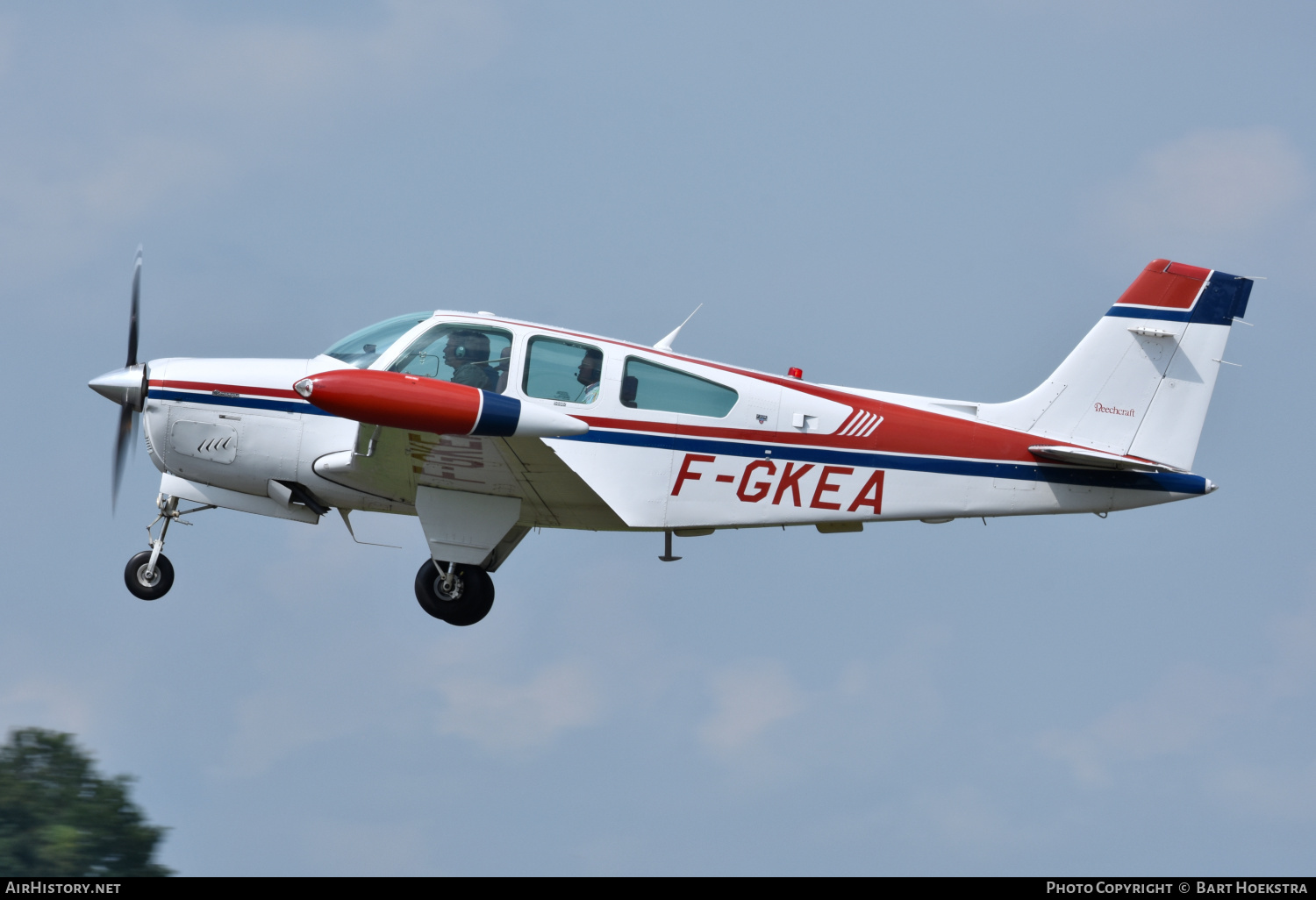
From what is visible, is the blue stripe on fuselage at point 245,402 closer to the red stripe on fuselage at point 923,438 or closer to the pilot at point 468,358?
the pilot at point 468,358

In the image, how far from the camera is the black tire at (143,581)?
12797mm

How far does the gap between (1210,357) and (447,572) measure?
284 inches

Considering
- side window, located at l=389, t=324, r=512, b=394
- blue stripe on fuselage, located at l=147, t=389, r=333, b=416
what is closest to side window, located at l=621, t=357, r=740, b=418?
side window, located at l=389, t=324, r=512, b=394

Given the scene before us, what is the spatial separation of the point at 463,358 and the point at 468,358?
0.14 ft

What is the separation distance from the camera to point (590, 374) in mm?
11867

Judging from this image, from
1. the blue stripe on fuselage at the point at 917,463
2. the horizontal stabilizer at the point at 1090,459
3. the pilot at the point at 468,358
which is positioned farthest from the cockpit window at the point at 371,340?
the horizontal stabilizer at the point at 1090,459

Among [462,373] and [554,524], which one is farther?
[554,524]

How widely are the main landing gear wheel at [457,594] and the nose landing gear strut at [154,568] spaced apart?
2.16 m

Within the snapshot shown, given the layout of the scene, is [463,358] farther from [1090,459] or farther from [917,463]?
[1090,459]

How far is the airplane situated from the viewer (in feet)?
38.7

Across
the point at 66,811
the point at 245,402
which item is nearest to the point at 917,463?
the point at 245,402
